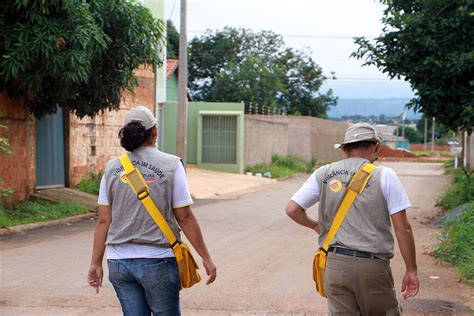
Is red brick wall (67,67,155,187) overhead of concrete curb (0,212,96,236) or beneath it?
overhead

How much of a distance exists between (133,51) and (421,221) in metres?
7.27

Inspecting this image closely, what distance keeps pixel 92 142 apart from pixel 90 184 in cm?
126

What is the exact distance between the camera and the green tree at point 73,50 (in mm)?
12719

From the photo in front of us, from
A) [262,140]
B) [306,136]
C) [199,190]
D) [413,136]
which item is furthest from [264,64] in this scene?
[413,136]

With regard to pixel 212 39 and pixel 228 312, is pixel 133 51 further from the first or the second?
pixel 212 39

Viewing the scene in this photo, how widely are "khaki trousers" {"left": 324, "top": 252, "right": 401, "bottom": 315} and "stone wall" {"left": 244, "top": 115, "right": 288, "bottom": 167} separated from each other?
→ 2779cm

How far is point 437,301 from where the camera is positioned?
751 cm

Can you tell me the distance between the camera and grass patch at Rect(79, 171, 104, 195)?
17.6 m

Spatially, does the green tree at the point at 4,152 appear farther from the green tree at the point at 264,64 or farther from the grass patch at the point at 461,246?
the green tree at the point at 264,64

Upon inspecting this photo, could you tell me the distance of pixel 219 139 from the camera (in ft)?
103

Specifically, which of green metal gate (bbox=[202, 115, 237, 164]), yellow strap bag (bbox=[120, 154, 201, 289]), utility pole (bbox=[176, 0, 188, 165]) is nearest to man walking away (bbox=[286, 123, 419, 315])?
yellow strap bag (bbox=[120, 154, 201, 289])

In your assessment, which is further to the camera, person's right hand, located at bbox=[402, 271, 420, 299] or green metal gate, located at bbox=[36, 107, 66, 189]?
green metal gate, located at bbox=[36, 107, 66, 189]

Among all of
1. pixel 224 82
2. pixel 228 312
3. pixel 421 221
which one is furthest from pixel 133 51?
pixel 224 82

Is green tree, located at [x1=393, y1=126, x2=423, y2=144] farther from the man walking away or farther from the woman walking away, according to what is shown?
the woman walking away
